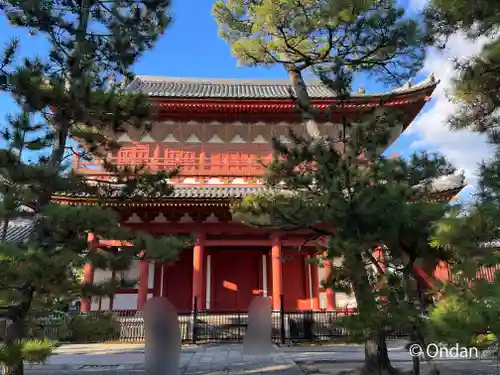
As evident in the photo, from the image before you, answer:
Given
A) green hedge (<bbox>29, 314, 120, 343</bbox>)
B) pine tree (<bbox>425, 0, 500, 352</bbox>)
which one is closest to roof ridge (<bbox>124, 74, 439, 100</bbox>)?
pine tree (<bbox>425, 0, 500, 352</bbox>)

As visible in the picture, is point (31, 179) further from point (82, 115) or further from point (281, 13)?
point (281, 13)

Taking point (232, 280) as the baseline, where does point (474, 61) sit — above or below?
above

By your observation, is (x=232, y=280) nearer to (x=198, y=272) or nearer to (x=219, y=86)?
(x=198, y=272)

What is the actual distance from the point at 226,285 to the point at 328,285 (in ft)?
27.2

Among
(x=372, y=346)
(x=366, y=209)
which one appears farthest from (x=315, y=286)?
(x=366, y=209)

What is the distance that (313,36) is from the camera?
6.97m

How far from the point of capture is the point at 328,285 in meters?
6.34

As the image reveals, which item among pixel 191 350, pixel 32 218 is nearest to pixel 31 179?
pixel 32 218

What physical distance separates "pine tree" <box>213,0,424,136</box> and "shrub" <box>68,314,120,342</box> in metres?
4.18

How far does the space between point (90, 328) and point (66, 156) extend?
245cm

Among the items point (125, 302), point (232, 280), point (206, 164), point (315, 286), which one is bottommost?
point (125, 302)

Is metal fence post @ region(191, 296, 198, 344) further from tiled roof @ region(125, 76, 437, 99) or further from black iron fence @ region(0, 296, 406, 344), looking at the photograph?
tiled roof @ region(125, 76, 437, 99)

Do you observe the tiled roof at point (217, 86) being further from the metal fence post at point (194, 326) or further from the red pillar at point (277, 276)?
the metal fence post at point (194, 326)

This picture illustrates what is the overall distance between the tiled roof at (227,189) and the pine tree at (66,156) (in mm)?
5101
